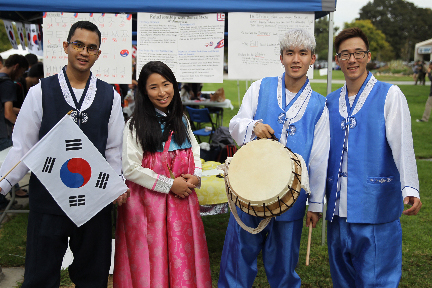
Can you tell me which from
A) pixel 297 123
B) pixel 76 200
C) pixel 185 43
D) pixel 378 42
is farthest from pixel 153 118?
pixel 378 42

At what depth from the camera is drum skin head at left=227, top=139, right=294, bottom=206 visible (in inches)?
77.0

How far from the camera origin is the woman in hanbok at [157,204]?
7.46ft

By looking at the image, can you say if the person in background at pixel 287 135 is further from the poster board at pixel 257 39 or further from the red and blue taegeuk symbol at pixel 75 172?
the poster board at pixel 257 39

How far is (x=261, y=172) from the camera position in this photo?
2041 mm

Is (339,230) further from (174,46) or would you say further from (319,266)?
(174,46)

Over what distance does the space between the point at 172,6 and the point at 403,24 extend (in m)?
65.9

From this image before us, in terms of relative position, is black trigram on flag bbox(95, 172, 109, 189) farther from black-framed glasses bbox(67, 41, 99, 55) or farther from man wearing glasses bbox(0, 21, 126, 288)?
black-framed glasses bbox(67, 41, 99, 55)

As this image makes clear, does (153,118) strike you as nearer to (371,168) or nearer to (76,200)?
(76,200)

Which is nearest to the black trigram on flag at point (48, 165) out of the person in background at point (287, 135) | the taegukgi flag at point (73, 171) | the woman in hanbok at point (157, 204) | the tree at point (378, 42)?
the taegukgi flag at point (73, 171)

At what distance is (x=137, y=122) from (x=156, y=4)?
1659 millimetres

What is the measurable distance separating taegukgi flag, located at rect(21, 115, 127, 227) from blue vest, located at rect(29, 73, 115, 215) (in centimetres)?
9

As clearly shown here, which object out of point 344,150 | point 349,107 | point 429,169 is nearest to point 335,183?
point 344,150

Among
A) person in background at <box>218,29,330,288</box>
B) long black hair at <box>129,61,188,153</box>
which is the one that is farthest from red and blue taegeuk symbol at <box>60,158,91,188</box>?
person in background at <box>218,29,330,288</box>

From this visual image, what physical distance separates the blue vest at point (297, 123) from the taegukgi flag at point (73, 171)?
924 mm
